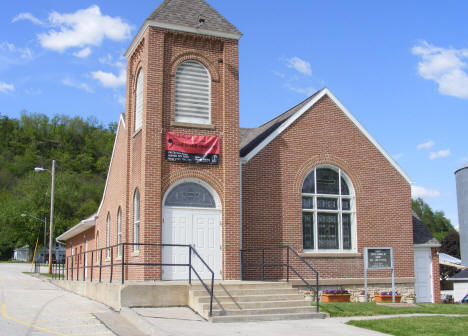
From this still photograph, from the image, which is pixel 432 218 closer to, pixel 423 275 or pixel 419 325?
pixel 423 275

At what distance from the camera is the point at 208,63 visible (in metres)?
17.6

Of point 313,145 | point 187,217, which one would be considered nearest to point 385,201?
point 313,145

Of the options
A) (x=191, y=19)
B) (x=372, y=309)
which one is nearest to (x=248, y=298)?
(x=372, y=309)

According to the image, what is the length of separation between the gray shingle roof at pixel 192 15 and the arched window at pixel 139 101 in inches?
79.6

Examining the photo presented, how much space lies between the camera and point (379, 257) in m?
18.3

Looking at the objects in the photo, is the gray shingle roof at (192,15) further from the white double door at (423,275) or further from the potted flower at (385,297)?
the white double door at (423,275)

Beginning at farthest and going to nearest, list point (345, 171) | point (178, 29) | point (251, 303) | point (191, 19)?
point (345, 171) → point (191, 19) → point (178, 29) → point (251, 303)

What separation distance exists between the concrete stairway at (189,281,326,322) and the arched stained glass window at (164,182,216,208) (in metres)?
3.30

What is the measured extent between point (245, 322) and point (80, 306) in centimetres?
472

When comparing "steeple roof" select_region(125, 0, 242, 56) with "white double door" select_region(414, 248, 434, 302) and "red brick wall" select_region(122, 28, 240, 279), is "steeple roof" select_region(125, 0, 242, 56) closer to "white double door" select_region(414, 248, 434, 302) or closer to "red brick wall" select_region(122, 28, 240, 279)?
"red brick wall" select_region(122, 28, 240, 279)

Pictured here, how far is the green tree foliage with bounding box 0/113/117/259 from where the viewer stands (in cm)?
7150

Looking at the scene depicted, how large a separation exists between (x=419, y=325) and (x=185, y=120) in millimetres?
8936

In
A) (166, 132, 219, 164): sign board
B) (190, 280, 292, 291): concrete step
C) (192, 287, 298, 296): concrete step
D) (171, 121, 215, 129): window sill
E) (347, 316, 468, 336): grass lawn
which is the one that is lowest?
(347, 316, 468, 336): grass lawn

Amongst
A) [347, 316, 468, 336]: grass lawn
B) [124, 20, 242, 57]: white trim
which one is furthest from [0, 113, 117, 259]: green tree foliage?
[347, 316, 468, 336]: grass lawn
